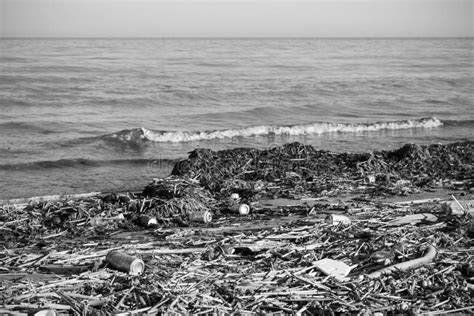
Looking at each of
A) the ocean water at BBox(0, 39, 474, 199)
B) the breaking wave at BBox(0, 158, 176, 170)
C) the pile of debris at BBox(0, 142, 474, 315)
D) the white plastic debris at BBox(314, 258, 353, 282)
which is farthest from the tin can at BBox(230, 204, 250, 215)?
the breaking wave at BBox(0, 158, 176, 170)

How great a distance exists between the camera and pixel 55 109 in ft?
85.7

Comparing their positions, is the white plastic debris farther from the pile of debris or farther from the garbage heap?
the garbage heap

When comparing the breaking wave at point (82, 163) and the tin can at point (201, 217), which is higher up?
the tin can at point (201, 217)

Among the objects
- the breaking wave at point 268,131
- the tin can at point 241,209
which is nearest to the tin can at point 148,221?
the tin can at point 241,209

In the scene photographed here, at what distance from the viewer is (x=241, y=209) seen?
10219 millimetres

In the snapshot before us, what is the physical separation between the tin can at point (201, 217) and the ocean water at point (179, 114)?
469cm

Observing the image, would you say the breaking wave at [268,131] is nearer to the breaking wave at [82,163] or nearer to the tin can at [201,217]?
the breaking wave at [82,163]

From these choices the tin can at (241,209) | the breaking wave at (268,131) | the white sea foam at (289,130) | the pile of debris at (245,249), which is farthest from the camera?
the white sea foam at (289,130)

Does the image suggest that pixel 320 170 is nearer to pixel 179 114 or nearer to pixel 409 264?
pixel 409 264

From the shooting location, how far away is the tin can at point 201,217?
31.8 feet

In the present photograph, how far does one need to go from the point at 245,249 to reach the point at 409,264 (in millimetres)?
2005

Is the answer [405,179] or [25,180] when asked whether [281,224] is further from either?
[25,180]

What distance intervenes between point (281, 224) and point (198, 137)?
12553mm

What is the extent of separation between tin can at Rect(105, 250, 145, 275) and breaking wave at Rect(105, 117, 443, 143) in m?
13.6
